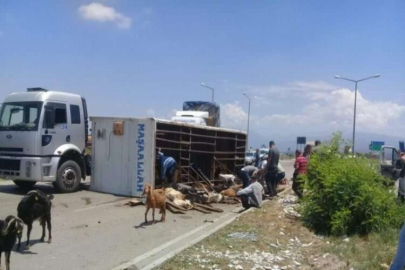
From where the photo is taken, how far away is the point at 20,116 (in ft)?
48.1

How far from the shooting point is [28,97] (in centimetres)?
1466

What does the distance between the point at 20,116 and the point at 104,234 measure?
6.79m

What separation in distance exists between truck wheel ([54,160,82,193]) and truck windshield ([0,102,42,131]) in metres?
1.57

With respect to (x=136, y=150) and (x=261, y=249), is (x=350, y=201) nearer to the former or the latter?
(x=261, y=249)

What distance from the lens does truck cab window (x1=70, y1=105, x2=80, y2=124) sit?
15.2 meters

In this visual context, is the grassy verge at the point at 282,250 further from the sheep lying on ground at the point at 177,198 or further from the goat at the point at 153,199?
the sheep lying on ground at the point at 177,198

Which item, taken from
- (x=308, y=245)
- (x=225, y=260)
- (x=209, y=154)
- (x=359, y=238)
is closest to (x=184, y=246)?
(x=225, y=260)

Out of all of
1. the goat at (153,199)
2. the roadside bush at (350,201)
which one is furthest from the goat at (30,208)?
the roadside bush at (350,201)

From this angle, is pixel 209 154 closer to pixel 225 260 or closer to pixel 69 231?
pixel 69 231

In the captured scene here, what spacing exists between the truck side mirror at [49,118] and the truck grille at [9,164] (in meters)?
1.36

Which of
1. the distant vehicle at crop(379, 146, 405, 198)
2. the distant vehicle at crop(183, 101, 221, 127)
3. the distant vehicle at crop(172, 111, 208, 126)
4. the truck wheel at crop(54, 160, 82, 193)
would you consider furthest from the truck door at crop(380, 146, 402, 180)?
the truck wheel at crop(54, 160, 82, 193)

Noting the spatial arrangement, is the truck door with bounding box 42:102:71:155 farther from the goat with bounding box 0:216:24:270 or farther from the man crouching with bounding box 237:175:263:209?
the goat with bounding box 0:216:24:270

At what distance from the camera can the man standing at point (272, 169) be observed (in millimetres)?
15531

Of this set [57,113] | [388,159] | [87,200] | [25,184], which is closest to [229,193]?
[87,200]
